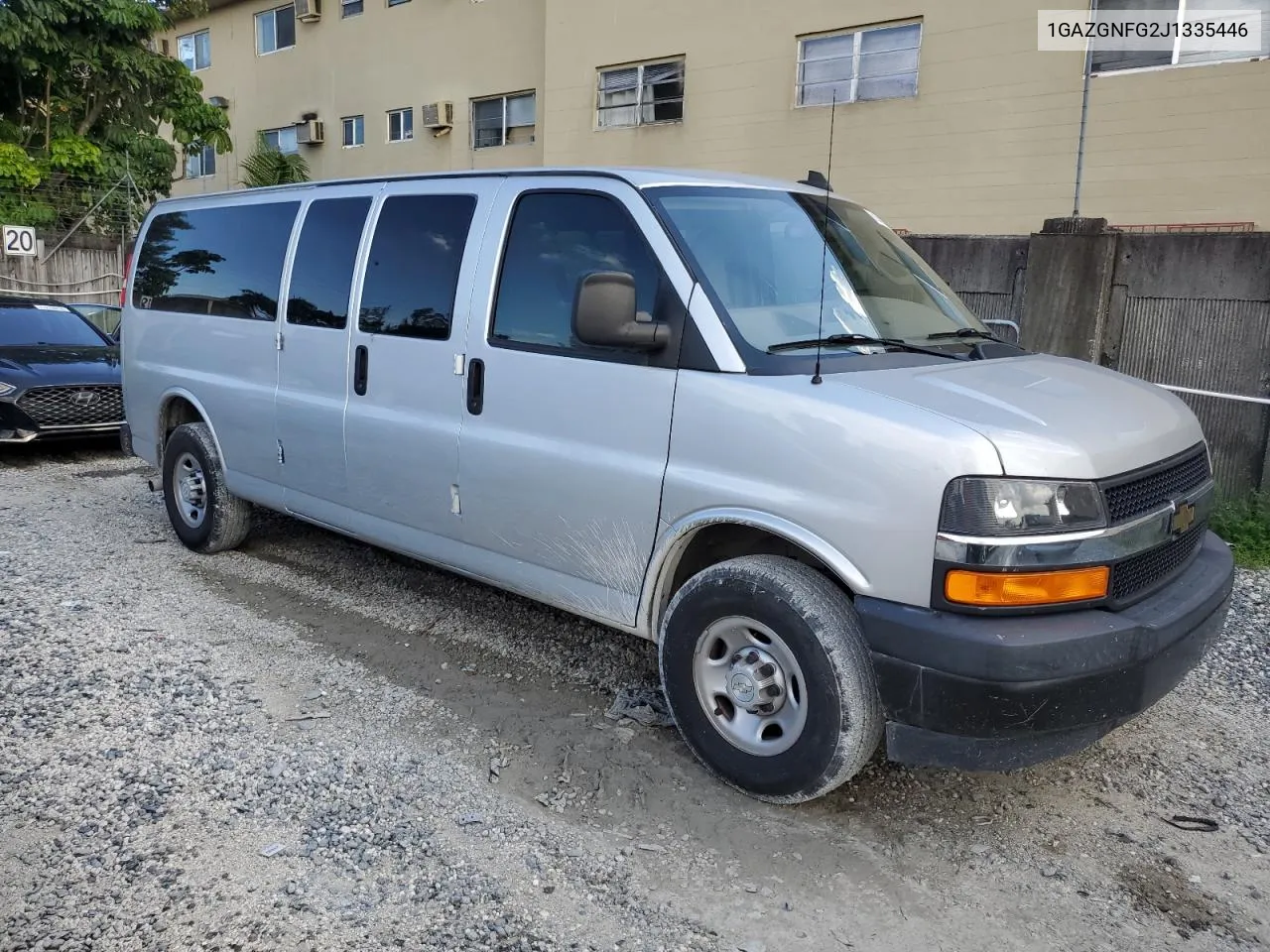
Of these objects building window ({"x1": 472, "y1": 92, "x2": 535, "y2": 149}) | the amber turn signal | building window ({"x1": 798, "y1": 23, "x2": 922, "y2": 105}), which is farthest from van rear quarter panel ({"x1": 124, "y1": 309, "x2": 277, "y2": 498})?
building window ({"x1": 472, "y1": 92, "x2": 535, "y2": 149})

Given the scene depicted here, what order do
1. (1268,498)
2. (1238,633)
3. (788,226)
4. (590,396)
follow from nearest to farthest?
(590,396), (788,226), (1238,633), (1268,498)

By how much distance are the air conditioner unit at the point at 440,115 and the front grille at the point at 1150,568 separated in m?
17.7

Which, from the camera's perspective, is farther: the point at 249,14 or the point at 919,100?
the point at 249,14

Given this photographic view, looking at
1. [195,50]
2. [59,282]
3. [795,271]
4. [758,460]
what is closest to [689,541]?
[758,460]

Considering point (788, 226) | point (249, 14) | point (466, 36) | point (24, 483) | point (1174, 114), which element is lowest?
point (24, 483)

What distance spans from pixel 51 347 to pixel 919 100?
34.1 feet

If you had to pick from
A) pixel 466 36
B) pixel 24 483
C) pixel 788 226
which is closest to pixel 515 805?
pixel 788 226

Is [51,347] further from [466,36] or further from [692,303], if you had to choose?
[466,36]

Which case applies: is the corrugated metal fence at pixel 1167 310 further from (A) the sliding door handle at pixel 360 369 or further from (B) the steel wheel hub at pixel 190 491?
(B) the steel wheel hub at pixel 190 491

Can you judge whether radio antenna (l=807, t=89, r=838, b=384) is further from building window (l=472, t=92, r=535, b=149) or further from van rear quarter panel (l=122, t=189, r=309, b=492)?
building window (l=472, t=92, r=535, b=149)

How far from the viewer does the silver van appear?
9.54 ft

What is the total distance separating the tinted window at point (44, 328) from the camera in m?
10.0

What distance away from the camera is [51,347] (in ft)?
32.5

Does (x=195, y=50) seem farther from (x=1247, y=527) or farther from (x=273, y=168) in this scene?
(x=1247, y=527)
